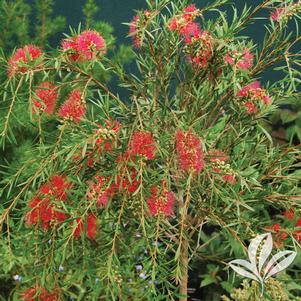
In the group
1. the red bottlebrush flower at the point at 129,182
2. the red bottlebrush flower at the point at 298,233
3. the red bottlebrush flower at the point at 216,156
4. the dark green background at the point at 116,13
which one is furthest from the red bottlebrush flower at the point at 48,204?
the dark green background at the point at 116,13

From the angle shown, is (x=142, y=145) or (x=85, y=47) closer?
(x=142, y=145)

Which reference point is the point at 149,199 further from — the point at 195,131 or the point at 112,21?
the point at 112,21

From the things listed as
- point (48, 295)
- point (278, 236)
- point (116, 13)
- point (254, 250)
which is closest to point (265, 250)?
point (254, 250)

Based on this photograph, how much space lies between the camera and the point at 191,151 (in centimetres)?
149

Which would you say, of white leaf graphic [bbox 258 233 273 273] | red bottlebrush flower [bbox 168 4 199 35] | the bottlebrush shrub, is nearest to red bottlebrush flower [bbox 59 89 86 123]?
the bottlebrush shrub

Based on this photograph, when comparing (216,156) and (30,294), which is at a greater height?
(216,156)

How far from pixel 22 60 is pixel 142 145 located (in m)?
0.37

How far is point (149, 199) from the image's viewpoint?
1573 millimetres

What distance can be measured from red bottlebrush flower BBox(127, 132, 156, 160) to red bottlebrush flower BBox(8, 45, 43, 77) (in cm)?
33

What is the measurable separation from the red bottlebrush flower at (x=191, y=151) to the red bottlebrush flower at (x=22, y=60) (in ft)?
1.39

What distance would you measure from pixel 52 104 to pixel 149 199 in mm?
360

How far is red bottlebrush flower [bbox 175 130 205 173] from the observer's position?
1494 mm

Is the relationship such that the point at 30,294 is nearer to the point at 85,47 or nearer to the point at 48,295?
the point at 48,295

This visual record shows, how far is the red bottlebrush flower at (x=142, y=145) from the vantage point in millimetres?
1502
